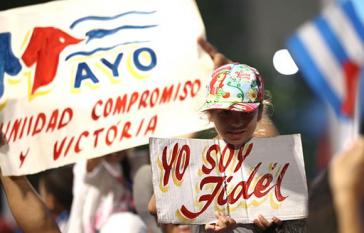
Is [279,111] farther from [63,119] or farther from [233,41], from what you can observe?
[63,119]

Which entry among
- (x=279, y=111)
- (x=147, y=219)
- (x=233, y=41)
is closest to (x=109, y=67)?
(x=147, y=219)

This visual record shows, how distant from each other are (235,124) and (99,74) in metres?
1.34

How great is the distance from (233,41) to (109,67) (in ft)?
45.9

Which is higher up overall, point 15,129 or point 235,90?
point 235,90

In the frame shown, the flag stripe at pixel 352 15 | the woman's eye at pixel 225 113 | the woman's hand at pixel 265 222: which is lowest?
the woman's hand at pixel 265 222

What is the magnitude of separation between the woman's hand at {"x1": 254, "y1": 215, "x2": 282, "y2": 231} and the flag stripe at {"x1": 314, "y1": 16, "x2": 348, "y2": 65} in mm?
1315

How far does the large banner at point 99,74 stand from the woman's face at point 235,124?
1067 millimetres

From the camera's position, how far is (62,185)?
8.59 m

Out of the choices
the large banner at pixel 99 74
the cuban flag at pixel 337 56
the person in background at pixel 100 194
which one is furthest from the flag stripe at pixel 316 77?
the person in background at pixel 100 194

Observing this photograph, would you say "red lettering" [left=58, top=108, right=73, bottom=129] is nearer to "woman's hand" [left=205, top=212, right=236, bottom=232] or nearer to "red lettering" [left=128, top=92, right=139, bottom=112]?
"red lettering" [left=128, top=92, right=139, bottom=112]

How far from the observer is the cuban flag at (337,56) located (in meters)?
4.55

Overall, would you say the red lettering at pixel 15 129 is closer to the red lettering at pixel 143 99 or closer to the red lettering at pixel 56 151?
the red lettering at pixel 56 151

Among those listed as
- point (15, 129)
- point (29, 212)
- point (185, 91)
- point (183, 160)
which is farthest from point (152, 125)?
point (183, 160)

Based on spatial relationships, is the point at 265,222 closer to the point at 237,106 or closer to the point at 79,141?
the point at 237,106
